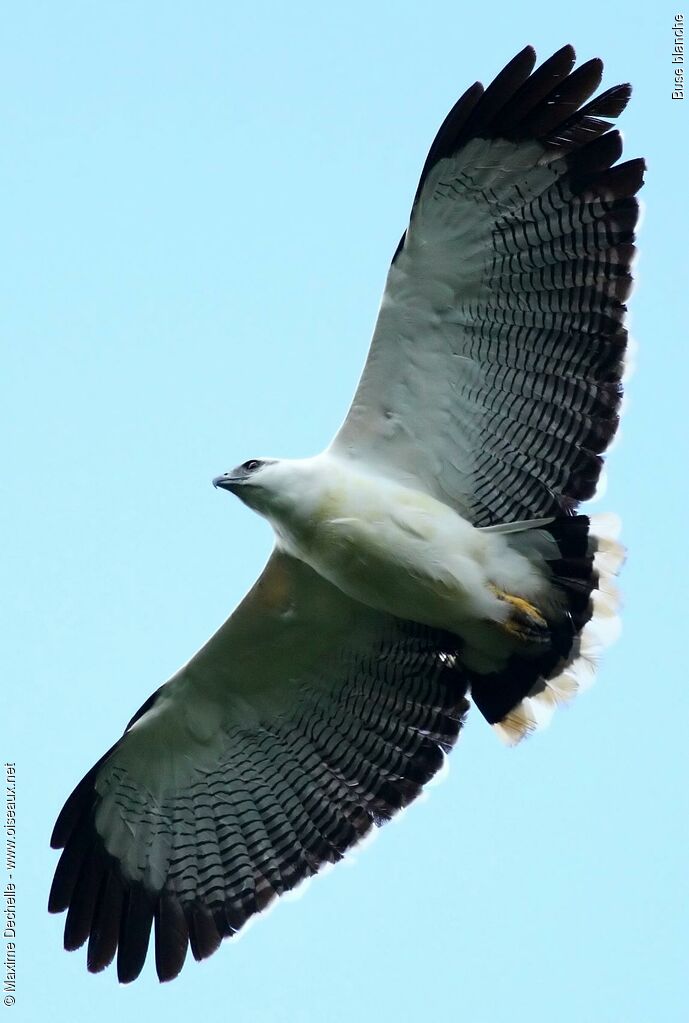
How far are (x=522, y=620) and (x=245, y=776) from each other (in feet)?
7.95

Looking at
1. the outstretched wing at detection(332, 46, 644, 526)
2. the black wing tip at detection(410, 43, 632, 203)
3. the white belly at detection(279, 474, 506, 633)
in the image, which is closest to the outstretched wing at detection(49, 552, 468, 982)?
the white belly at detection(279, 474, 506, 633)

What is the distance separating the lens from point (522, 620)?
11625 millimetres

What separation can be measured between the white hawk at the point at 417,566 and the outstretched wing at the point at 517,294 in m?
0.01

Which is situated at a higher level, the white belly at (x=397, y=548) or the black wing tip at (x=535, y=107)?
the black wing tip at (x=535, y=107)

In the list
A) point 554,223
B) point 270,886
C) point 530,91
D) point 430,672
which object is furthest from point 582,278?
point 270,886

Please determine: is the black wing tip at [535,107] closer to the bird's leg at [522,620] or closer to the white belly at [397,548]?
the white belly at [397,548]

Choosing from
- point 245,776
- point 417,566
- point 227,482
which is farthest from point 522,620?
point 245,776

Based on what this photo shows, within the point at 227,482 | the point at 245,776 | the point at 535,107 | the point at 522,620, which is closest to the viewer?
the point at 535,107

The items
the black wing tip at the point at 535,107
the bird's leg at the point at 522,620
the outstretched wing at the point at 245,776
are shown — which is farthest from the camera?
the outstretched wing at the point at 245,776

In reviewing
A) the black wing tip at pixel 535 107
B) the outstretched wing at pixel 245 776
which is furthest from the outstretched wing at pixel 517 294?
the outstretched wing at pixel 245 776

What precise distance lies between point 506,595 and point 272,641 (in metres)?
1.72

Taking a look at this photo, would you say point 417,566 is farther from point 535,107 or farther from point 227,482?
point 535,107

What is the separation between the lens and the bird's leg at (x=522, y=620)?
11.6 metres

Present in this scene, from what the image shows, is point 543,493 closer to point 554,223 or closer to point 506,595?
point 506,595
